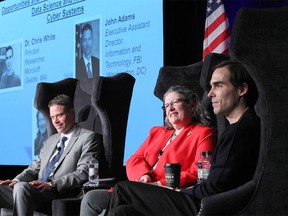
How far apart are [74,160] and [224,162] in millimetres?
1749

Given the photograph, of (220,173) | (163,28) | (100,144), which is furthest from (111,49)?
(220,173)

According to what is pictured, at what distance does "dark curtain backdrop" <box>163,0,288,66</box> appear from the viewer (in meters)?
4.81

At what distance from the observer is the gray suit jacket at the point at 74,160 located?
366 cm

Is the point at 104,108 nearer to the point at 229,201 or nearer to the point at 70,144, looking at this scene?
the point at 70,144

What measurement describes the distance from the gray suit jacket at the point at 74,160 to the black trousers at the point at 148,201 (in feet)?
3.48

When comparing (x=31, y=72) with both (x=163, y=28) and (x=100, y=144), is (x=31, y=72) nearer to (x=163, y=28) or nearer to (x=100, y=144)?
(x=163, y=28)

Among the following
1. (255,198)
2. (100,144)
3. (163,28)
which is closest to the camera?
(255,198)

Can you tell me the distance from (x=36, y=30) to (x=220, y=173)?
4232mm

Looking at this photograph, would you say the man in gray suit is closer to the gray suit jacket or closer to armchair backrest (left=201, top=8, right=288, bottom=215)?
the gray suit jacket

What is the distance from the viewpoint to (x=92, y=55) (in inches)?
213

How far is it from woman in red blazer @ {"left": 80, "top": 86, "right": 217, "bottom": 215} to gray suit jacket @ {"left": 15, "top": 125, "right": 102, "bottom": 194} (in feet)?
1.45

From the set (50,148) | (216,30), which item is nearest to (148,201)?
(50,148)

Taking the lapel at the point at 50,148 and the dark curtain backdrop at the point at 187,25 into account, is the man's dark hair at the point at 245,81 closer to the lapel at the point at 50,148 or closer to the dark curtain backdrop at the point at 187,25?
the lapel at the point at 50,148

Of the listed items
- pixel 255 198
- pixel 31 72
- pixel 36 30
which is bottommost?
pixel 255 198
